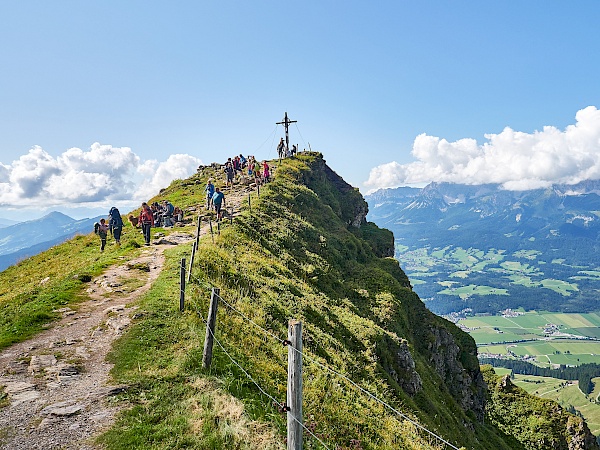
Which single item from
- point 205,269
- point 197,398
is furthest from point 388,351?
point 197,398

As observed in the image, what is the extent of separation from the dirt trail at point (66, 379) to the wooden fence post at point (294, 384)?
495 centimetres

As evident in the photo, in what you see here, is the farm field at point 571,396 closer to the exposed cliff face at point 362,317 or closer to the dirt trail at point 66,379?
the exposed cliff face at point 362,317

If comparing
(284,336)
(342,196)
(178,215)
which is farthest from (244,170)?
(284,336)

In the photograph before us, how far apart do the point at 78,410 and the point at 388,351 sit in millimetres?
20611

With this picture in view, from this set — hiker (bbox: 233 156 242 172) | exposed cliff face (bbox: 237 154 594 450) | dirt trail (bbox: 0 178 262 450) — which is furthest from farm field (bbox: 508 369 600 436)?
dirt trail (bbox: 0 178 262 450)

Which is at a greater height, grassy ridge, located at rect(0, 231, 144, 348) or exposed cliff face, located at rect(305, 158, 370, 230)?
exposed cliff face, located at rect(305, 158, 370, 230)

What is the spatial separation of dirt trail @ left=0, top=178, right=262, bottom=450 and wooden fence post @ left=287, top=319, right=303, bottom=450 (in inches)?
195

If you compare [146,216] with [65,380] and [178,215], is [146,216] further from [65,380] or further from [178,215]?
[65,380]

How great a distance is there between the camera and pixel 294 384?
7023 millimetres

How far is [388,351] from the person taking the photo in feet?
84.2

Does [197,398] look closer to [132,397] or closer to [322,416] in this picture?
[132,397]

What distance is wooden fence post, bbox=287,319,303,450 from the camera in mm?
6855

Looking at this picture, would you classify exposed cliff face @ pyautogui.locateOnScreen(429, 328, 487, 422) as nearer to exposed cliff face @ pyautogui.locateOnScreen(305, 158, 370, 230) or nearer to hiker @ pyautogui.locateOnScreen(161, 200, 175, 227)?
exposed cliff face @ pyautogui.locateOnScreen(305, 158, 370, 230)

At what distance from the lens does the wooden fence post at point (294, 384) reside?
270 inches
